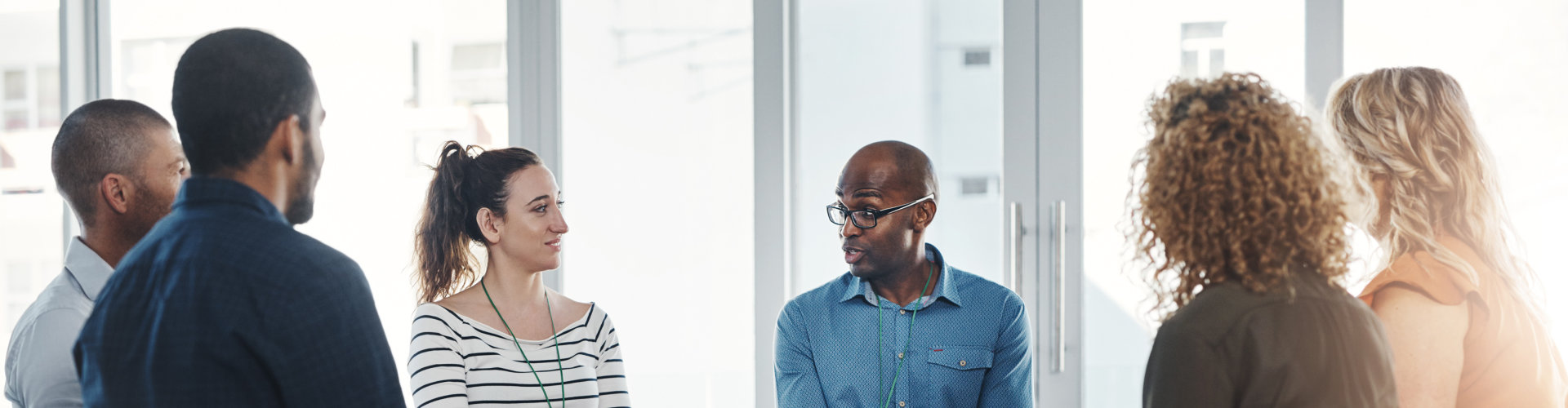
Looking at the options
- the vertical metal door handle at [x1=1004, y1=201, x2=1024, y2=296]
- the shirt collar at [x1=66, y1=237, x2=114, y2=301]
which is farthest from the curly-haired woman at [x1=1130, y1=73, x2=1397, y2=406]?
the shirt collar at [x1=66, y1=237, x2=114, y2=301]

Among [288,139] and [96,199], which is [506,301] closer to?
[96,199]

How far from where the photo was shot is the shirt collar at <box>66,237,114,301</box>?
168 centimetres

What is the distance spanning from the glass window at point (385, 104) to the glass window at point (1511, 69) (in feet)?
8.59

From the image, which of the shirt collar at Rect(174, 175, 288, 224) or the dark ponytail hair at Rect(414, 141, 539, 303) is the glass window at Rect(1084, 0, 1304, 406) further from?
the shirt collar at Rect(174, 175, 288, 224)

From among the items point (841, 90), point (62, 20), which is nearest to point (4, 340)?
point (62, 20)

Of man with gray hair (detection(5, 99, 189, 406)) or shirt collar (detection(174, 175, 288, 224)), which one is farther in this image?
man with gray hair (detection(5, 99, 189, 406))

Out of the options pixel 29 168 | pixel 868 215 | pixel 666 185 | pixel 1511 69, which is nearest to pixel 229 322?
pixel 868 215

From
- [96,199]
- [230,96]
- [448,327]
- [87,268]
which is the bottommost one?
[448,327]

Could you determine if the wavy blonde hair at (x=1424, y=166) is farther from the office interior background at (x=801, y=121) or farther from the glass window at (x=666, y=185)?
the glass window at (x=666, y=185)

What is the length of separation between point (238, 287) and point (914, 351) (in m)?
1.49

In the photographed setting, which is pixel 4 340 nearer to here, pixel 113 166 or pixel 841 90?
pixel 113 166

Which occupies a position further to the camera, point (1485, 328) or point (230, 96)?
point (1485, 328)

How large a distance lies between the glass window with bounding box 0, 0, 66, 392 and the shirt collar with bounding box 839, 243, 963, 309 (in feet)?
8.84

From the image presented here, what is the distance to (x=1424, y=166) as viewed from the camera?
4.95 feet
